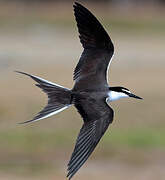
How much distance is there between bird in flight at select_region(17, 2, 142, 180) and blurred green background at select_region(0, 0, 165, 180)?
3257 millimetres

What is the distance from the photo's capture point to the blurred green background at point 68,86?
1099cm

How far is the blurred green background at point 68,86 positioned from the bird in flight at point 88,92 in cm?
326

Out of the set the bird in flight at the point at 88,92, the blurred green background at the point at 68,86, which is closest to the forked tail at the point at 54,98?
the bird in flight at the point at 88,92

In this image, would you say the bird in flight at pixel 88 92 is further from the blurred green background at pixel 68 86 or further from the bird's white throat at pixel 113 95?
the blurred green background at pixel 68 86

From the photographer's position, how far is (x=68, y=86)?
14.4 m

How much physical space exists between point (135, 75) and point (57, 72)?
131 cm

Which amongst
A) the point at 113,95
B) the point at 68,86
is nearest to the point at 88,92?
the point at 113,95

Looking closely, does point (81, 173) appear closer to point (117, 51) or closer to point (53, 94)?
point (53, 94)

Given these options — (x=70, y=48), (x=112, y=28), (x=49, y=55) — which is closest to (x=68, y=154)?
(x=49, y=55)

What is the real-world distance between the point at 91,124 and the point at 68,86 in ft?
24.3

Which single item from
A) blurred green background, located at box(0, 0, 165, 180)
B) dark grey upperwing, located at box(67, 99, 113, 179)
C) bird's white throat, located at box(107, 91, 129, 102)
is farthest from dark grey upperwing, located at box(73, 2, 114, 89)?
blurred green background, located at box(0, 0, 165, 180)

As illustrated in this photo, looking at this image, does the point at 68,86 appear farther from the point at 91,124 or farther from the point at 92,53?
the point at 91,124

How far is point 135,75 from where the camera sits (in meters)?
16.0

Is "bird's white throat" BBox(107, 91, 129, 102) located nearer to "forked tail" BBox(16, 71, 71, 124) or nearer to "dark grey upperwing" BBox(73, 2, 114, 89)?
"dark grey upperwing" BBox(73, 2, 114, 89)
